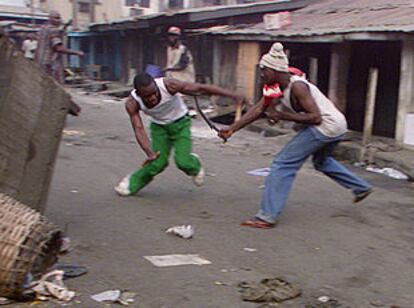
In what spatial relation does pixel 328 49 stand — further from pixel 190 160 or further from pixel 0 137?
pixel 0 137

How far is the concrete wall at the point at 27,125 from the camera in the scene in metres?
4.30

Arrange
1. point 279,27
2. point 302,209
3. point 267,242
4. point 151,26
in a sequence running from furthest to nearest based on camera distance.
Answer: point 151,26 → point 279,27 → point 302,209 → point 267,242

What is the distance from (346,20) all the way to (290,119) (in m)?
7.74

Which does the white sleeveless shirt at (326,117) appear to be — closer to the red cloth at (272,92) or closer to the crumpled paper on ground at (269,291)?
the red cloth at (272,92)

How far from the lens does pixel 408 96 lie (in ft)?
34.0

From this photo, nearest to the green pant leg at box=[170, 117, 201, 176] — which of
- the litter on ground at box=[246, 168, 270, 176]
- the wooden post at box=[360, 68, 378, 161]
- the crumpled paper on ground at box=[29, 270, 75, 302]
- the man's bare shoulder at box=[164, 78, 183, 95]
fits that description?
the man's bare shoulder at box=[164, 78, 183, 95]

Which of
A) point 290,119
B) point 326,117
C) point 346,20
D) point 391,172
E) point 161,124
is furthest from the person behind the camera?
point 346,20

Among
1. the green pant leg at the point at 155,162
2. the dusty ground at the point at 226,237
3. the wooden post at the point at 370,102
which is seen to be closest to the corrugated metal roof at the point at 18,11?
the dusty ground at the point at 226,237

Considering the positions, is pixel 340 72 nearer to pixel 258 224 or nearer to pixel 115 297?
pixel 258 224

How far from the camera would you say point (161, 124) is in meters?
6.55

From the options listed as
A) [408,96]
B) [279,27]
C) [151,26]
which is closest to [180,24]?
[151,26]

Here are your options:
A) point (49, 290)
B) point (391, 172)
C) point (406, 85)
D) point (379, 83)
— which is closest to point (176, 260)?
point (49, 290)

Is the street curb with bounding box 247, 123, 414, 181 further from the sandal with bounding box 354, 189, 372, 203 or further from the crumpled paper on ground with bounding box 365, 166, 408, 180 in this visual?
the sandal with bounding box 354, 189, 372, 203

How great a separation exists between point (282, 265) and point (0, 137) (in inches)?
85.2
